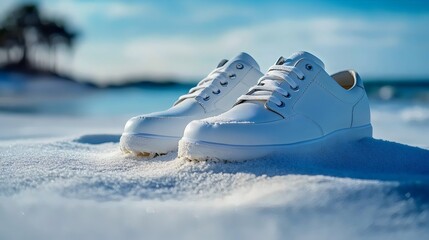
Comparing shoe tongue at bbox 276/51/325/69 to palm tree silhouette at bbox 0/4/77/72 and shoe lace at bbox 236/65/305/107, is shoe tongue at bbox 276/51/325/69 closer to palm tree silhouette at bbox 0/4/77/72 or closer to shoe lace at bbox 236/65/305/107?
shoe lace at bbox 236/65/305/107

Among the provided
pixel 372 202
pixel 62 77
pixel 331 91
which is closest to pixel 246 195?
pixel 372 202

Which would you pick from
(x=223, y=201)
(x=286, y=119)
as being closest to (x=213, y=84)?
(x=286, y=119)

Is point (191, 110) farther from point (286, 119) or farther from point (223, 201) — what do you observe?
point (223, 201)

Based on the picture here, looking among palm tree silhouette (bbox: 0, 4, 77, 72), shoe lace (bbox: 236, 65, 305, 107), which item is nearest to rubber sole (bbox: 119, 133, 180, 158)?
shoe lace (bbox: 236, 65, 305, 107)

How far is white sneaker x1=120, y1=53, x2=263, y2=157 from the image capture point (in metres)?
1.91

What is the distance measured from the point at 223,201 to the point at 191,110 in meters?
0.68

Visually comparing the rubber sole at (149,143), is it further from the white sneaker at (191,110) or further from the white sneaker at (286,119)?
the white sneaker at (286,119)

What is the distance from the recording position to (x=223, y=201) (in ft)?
4.51

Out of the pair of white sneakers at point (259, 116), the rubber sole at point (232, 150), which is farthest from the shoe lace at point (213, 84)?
the rubber sole at point (232, 150)

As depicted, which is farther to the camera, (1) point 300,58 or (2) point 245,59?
(2) point 245,59

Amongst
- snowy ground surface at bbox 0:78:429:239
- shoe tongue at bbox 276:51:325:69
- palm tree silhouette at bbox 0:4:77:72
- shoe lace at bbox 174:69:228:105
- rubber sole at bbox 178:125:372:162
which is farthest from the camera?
palm tree silhouette at bbox 0:4:77:72

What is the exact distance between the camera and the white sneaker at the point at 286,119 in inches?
64.3

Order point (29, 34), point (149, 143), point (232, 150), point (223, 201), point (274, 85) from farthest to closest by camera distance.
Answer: point (29, 34)
point (149, 143)
point (274, 85)
point (232, 150)
point (223, 201)

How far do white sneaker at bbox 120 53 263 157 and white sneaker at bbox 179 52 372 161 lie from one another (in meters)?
0.20
